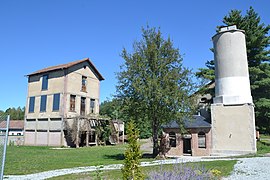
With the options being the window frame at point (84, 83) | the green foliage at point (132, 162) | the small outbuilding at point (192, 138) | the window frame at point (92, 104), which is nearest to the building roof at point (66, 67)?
the window frame at point (84, 83)

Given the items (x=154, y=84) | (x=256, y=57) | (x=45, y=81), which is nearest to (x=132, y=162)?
(x=154, y=84)

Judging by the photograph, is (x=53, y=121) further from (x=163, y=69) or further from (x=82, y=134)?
(x=163, y=69)

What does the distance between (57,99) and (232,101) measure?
2018 centimetres

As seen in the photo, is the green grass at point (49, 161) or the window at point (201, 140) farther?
the window at point (201, 140)

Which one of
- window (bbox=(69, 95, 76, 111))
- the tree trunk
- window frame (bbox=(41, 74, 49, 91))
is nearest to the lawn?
the tree trunk

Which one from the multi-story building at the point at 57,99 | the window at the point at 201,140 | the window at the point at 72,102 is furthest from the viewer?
the window at the point at 72,102

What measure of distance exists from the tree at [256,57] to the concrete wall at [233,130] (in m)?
5.04

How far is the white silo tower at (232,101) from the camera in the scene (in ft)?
62.8

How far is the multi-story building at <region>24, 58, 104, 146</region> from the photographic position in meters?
29.3

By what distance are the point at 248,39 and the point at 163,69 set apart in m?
14.4

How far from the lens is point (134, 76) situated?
1606 centimetres

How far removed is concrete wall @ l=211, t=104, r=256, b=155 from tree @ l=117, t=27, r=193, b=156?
215 inches

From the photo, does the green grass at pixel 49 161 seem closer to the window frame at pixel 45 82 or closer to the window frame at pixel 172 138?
the window frame at pixel 172 138

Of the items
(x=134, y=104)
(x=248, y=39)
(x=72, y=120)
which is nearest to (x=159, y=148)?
(x=134, y=104)
